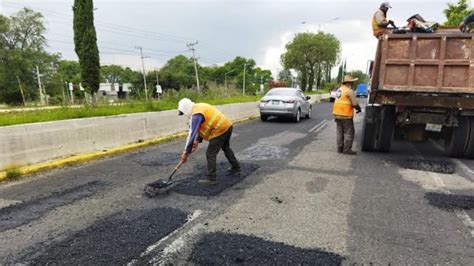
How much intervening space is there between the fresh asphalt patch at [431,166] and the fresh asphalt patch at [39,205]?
579 cm

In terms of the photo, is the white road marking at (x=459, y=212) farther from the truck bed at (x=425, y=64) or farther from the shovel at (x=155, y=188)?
the shovel at (x=155, y=188)

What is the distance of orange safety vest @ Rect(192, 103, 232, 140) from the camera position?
529 centimetres

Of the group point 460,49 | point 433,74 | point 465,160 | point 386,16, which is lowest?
point 465,160

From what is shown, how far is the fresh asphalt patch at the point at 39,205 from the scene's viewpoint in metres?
4.01

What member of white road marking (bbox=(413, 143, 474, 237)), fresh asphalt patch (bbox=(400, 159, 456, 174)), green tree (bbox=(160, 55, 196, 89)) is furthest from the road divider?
green tree (bbox=(160, 55, 196, 89))

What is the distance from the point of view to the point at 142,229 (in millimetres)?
3734

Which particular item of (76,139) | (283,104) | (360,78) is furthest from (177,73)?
(76,139)

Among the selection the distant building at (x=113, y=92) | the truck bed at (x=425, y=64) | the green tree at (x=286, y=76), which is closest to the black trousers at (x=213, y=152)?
the truck bed at (x=425, y=64)

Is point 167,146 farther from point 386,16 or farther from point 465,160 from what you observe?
point 465,160

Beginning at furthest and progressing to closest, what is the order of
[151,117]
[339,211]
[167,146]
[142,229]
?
[151,117] → [167,146] → [339,211] → [142,229]

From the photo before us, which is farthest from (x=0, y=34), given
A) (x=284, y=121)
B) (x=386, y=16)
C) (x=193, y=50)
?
(x=386, y=16)

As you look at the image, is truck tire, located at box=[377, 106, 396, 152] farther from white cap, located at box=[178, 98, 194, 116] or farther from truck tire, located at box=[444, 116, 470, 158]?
white cap, located at box=[178, 98, 194, 116]

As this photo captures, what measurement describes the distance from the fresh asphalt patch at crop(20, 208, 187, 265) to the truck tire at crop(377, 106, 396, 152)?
5357 millimetres

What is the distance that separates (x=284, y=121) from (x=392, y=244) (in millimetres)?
11918
